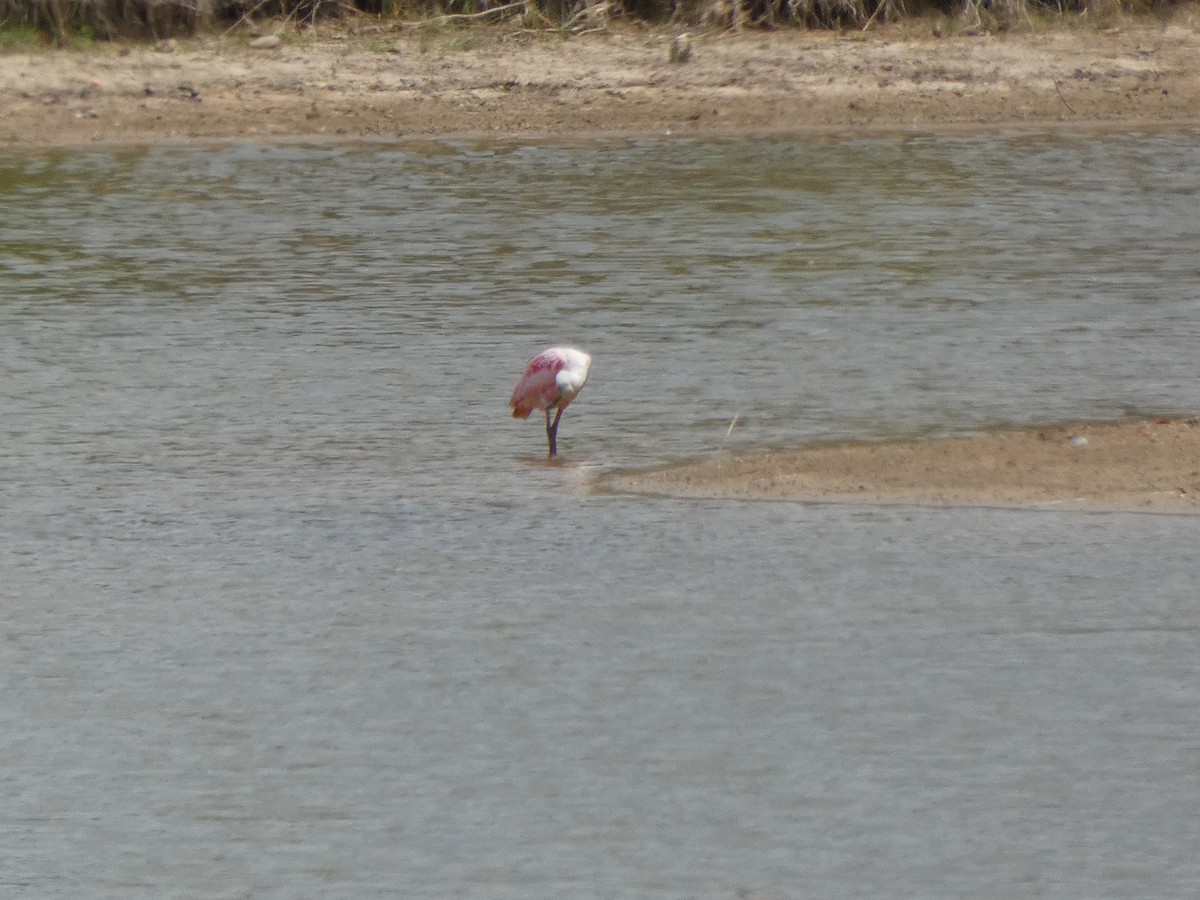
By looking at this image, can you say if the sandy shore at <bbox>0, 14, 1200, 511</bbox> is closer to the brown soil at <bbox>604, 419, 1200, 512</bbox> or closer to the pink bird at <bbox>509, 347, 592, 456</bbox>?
the pink bird at <bbox>509, 347, 592, 456</bbox>

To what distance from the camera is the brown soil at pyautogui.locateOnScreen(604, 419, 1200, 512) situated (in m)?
7.63

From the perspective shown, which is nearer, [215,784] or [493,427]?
[215,784]

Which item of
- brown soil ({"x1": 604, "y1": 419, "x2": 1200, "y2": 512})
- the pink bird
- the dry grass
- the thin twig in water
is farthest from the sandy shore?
brown soil ({"x1": 604, "y1": 419, "x2": 1200, "y2": 512})

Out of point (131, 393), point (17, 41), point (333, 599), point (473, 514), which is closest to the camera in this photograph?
point (333, 599)

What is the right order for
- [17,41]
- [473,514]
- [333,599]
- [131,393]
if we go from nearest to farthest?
[333,599] < [473,514] < [131,393] < [17,41]

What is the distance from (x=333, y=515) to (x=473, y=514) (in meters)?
0.45

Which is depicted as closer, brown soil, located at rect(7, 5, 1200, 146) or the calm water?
the calm water

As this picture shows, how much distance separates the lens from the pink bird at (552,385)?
27.1 ft

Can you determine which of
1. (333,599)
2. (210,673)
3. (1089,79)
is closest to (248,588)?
(333,599)

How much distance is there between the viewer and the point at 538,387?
8.32 metres

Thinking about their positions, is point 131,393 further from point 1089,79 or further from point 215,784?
point 1089,79

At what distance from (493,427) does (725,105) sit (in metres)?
10.7

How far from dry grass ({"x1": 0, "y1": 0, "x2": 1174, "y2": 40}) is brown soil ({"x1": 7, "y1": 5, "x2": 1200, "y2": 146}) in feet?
1.22

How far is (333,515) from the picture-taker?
24.7ft
